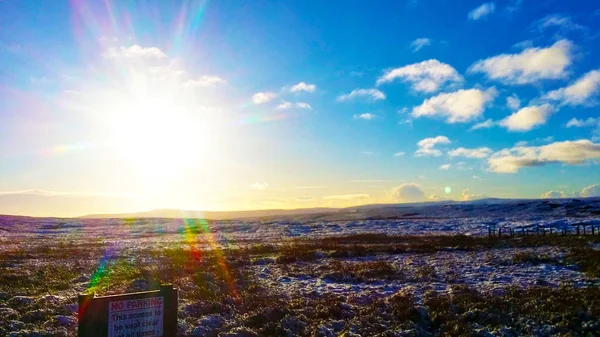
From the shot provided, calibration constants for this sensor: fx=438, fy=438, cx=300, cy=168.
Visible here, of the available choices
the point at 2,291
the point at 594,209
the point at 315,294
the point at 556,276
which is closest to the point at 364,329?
the point at 315,294

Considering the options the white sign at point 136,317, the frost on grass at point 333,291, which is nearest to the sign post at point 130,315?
the white sign at point 136,317

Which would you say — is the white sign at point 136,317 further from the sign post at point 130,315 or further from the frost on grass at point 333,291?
the frost on grass at point 333,291

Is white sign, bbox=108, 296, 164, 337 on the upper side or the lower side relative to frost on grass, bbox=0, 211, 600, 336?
upper

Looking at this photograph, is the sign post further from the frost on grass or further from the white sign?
the frost on grass

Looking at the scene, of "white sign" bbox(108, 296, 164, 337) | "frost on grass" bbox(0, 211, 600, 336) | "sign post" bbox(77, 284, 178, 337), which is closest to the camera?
"sign post" bbox(77, 284, 178, 337)

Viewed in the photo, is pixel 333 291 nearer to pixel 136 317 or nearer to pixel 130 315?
pixel 136 317

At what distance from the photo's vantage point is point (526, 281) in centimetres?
2112

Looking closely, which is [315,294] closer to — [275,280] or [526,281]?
[275,280]

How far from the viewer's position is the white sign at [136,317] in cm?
880

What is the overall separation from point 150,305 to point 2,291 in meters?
13.0

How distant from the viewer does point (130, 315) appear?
902 cm

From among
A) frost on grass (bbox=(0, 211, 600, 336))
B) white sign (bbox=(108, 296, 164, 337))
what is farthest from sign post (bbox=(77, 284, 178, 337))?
frost on grass (bbox=(0, 211, 600, 336))

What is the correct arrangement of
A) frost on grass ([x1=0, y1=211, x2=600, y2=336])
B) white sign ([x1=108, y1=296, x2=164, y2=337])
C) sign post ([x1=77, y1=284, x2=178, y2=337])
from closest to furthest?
sign post ([x1=77, y1=284, x2=178, y2=337])
white sign ([x1=108, y1=296, x2=164, y2=337])
frost on grass ([x1=0, y1=211, x2=600, y2=336])

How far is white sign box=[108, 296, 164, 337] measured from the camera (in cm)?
880
